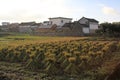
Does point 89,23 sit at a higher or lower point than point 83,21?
lower

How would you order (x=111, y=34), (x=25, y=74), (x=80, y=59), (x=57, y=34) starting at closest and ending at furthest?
(x=25, y=74)
(x=80, y=59)
(x=111, y=34)
(x=57, y=34)

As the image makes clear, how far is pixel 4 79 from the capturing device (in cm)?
1361

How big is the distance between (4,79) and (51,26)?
61.3 m

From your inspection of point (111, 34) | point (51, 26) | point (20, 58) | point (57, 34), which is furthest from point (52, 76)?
point (51, 26)

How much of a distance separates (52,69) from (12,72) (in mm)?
2265

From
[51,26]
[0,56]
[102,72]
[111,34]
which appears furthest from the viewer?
[51,26]

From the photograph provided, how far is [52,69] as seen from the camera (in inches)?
611

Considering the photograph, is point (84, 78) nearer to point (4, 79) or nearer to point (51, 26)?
point (4, 79)

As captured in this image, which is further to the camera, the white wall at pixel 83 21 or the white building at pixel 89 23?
the white wall at pixel 83 21

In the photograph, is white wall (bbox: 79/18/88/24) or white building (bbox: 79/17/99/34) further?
white wall (bbox: 79/18/88/24)

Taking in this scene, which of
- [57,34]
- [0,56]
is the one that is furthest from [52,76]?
[57,34]

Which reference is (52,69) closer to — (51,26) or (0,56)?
(0,56)

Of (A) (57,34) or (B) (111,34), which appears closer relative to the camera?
(B) (111,34)

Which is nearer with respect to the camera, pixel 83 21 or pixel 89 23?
pixel 89 23
